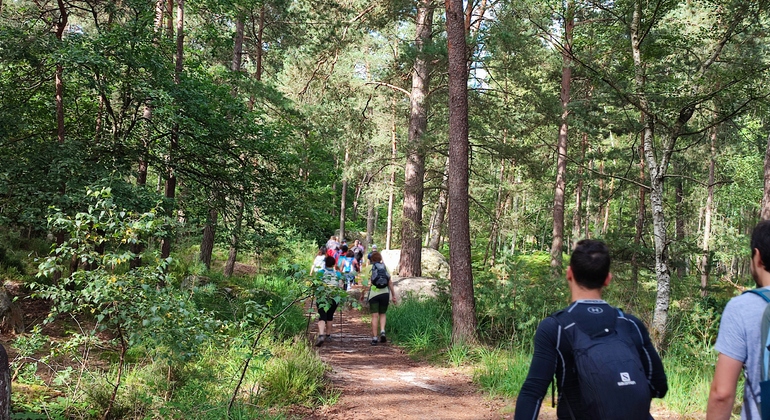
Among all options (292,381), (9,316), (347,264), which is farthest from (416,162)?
(9,316)

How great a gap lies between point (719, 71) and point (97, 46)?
397 inches

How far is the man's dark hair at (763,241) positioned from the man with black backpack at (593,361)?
1.86 feet

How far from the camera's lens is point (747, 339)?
2.16 metres

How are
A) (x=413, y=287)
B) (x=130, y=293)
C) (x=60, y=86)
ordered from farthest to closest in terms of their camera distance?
1. (x=413, y=287)
2. (x=60, y=86)
3. (x=130, y=293)

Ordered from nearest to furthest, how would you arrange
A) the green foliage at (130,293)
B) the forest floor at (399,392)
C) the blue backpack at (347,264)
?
the green foliage at (130,293)
the forest floor at (399,392)
the blue backpack at (347,264)

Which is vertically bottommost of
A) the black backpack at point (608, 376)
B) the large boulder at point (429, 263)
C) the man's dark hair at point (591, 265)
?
the large boulder at point (429, 263)

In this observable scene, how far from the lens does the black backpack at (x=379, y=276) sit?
390 inches

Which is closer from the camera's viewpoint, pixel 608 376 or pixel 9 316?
pixel 608 376

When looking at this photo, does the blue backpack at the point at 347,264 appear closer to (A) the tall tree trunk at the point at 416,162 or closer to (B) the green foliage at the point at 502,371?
(A) the tall tree trunk at the point at 416,162

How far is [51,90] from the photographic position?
9.78m

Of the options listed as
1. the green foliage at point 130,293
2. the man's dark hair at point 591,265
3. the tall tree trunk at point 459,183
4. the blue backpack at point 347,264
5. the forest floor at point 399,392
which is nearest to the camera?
the man's dark hair at point 591,265

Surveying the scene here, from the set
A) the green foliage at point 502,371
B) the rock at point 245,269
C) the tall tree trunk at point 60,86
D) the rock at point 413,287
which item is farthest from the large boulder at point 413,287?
the tall tree trunk at point 60,86

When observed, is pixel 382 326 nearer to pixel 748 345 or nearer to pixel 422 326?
pixel 422 326

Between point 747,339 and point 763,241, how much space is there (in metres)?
0.42
